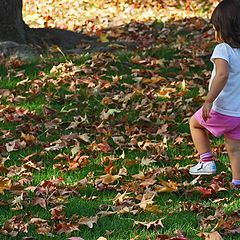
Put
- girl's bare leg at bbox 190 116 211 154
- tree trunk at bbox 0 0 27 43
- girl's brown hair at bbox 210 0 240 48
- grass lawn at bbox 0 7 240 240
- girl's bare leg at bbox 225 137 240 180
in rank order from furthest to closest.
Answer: tree trunk at bbox 0 0 27 43 → girl's bare leg at bbox 190 116 211 154 → girl's bare leg at bbox 225 137 240 180 → girl's brown hair at bbox 210 0 240 48 → grass lawn at bbox 0 7 240 240

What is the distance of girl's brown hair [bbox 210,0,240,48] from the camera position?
5023mm

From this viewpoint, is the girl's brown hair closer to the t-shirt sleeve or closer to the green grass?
the t-shirt sleeve

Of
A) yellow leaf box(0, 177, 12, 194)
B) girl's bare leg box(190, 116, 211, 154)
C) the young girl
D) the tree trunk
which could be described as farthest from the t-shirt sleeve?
the tree trunk

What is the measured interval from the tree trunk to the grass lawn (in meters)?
0.70

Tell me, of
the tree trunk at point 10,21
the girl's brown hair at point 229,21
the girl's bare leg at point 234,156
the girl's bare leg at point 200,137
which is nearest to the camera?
the girl's brown hair at point 229,21

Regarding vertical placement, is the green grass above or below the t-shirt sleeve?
below

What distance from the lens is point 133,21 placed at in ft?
38.9

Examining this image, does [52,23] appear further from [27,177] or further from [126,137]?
[27,177]

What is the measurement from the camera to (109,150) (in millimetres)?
6023

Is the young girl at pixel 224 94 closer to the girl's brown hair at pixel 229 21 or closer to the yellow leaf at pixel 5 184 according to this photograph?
the girl's brown hair at pixel 229 21

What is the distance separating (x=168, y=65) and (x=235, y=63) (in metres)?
3.49

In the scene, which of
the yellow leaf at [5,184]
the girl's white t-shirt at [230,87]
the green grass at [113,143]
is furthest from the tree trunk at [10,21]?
the girl's white t-shirt at [230,87]

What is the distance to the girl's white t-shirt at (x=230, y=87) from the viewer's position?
5.07 metres

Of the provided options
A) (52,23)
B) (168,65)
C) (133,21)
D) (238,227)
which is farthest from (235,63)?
(52,23)
